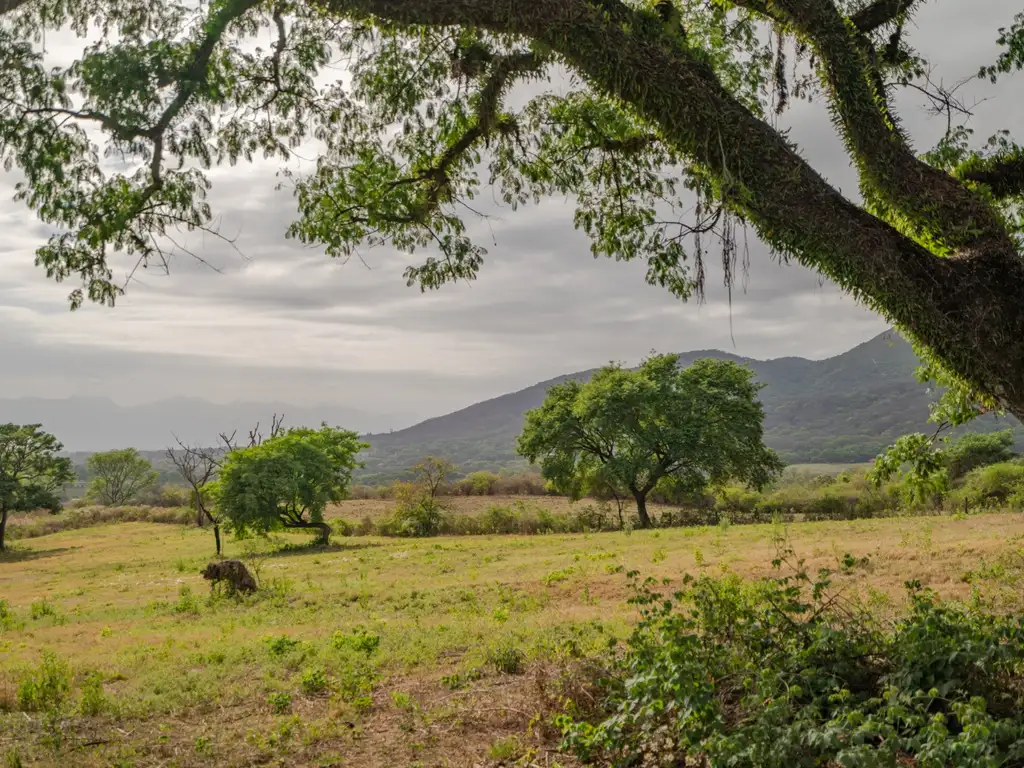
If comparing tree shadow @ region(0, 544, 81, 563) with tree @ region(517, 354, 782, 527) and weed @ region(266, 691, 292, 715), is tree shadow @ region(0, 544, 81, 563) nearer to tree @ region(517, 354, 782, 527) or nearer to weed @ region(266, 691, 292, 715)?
tree @ region(517, 354, 782, 527)

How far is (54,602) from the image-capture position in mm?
20250

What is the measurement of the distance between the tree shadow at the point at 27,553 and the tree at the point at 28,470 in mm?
2240

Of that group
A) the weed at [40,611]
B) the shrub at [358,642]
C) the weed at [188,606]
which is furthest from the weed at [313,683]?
the weed at [40,611]

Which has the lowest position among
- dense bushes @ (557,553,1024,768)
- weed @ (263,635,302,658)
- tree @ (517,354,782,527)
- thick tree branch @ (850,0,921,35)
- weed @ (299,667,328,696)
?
weed @ (263,635,302,658)

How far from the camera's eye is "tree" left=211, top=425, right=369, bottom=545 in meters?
32.1

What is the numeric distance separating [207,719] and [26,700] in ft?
7.77

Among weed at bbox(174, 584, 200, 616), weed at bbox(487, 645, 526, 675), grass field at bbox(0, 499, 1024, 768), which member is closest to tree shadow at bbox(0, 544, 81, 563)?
grass field at bbox(0, 499, 1024, 768)

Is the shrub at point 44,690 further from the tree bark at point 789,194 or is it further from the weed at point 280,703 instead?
the tree bark at point 789,194

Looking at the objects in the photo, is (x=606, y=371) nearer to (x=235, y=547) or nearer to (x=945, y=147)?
(x=235, y=547)

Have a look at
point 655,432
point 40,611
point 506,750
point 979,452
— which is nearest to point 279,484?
point 40,611

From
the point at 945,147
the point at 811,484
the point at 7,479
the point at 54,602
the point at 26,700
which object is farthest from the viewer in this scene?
the point at 811,484

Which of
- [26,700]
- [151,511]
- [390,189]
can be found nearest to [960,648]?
[390,189]

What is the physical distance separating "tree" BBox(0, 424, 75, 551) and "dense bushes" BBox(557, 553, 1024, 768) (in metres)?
50.0

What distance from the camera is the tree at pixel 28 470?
4438 cm
